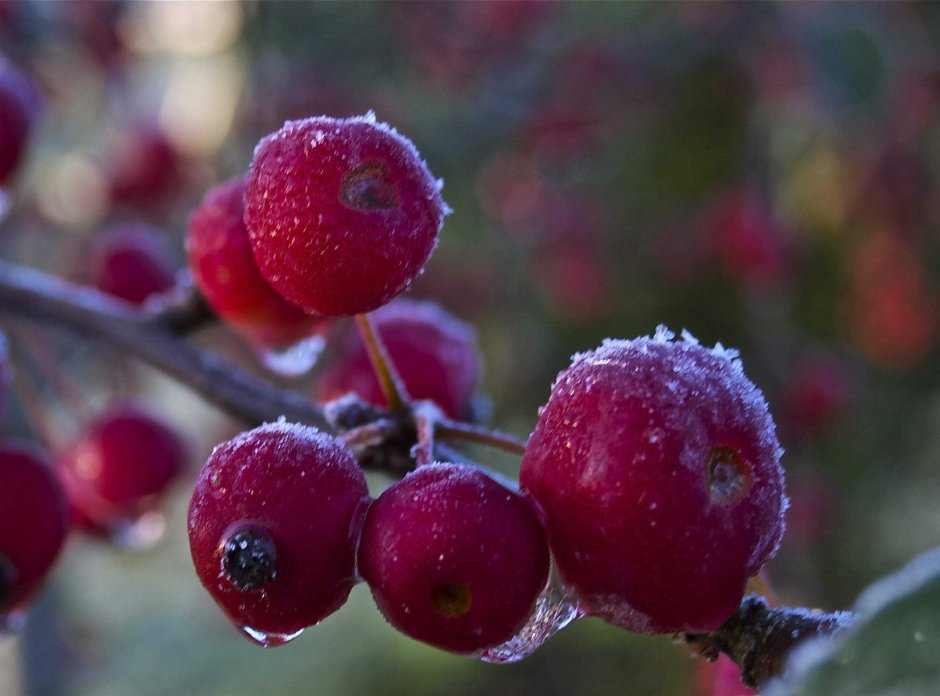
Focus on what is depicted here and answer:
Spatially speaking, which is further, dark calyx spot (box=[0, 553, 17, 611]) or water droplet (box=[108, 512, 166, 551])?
water droplet (box=[108, 512, 166, 551])

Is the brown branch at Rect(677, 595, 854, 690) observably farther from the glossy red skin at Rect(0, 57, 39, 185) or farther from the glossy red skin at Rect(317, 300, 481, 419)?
the glossy red skin at Rect(0, 57, 39, 185)

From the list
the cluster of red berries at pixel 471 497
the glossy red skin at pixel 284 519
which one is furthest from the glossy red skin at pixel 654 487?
the glossy red skin at pixel 284 519

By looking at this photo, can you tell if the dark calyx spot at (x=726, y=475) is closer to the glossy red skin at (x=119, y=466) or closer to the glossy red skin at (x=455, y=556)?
the glossy red skin at (x=455, y=556)

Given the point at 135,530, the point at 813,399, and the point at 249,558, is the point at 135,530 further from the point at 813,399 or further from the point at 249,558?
the point at 813,399

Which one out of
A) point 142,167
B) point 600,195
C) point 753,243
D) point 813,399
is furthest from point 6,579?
point 600,195

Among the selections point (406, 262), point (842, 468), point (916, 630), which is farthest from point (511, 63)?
point (916, 630)

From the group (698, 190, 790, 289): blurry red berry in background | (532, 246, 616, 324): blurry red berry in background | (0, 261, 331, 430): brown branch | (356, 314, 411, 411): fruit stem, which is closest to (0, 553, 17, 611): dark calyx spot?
(0, 261, 331, 430): brown branch

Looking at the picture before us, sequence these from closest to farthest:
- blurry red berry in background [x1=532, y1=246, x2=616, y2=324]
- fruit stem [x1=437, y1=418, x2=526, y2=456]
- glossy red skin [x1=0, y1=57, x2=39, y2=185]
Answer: fruit stem [x1=437, y1=418, x2=526, y2=456] → glossy red skin [x1=0, y1=57, x2=39, y2=185] → blurry red berry in background [x1=532, y1=246, x2=616, y2=324]
